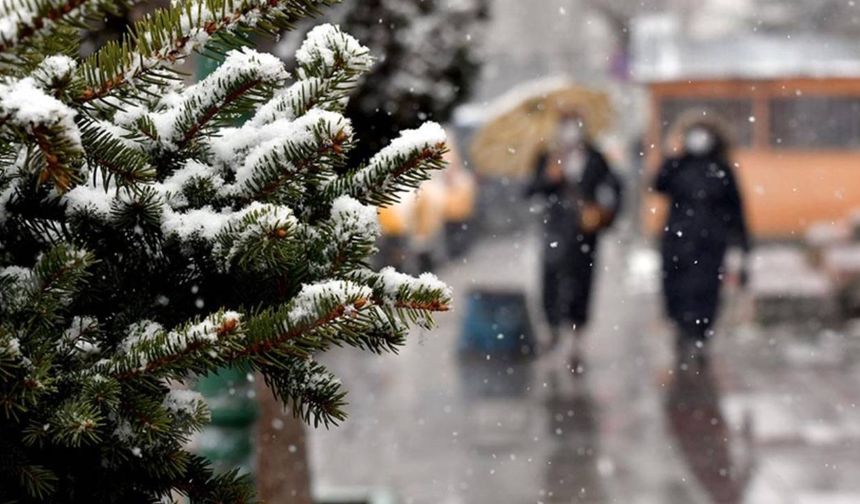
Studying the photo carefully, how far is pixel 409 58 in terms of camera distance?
5008mm

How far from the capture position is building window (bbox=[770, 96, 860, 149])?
19.3 meters

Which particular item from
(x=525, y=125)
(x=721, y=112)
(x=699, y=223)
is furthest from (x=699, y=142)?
(x=721, y=112)

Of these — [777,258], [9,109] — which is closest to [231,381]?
[9,109]

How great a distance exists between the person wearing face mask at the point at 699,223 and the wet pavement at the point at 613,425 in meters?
0.58

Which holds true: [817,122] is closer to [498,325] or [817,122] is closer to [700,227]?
[700,227]

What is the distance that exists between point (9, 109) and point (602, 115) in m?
11.4

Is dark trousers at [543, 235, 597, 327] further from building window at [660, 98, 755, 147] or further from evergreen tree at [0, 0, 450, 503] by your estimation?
evergreen tree at [0, 0, 450, 503]

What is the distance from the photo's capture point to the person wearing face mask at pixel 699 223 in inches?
390

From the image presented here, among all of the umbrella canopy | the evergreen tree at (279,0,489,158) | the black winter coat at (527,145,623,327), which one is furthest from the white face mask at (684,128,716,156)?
the evergreen tree at (279,0,489,158)

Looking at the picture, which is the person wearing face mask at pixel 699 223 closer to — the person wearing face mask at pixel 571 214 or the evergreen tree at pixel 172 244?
the person wearing face mask at pixel 571 214

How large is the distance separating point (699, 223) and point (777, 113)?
1015 cm

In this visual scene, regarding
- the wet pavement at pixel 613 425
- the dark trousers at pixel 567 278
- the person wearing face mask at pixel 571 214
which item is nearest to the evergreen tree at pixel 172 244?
the wet pavement at pixel 613 425

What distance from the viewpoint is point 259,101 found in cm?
171

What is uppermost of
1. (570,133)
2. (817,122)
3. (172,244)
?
(817,122)
